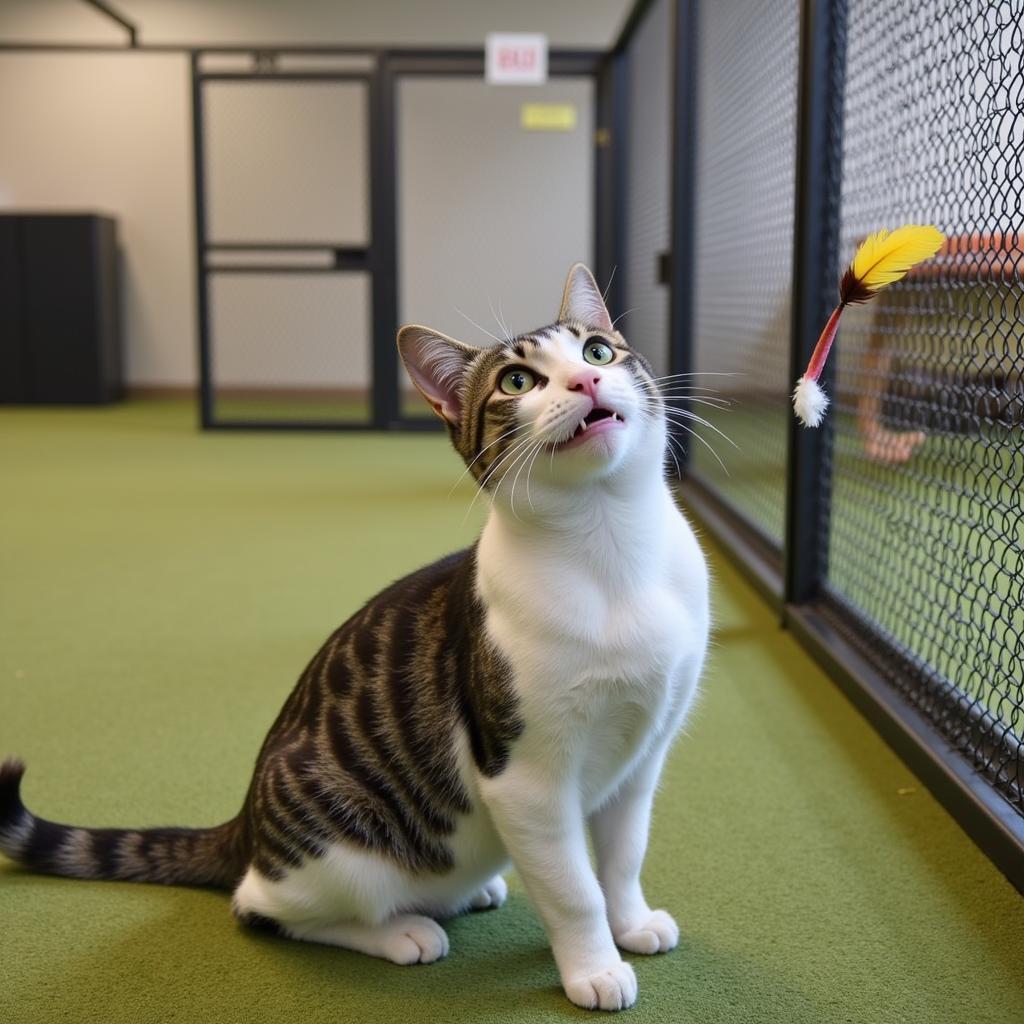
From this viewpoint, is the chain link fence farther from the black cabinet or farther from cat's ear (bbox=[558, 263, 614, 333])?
the black cabinet

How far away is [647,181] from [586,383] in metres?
4.35

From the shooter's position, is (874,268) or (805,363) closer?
(874,268)

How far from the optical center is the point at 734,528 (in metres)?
3.51

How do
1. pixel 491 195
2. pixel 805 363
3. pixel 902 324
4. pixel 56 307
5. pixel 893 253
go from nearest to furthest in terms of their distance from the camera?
pixel 893 253 < pixel 805 363 < pixel 902 324 < pixel 491 195 < pixel 56 307

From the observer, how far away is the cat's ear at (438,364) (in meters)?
1.25

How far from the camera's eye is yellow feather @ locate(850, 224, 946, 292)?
38.6 inches

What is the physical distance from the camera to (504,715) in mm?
1162

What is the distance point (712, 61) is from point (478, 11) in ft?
10.8

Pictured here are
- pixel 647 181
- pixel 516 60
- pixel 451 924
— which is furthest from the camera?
pixel 516 60

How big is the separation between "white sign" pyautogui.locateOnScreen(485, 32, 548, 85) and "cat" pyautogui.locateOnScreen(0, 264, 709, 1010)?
451cm

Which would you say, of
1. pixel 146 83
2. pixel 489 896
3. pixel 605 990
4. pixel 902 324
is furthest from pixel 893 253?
pixel 146 83

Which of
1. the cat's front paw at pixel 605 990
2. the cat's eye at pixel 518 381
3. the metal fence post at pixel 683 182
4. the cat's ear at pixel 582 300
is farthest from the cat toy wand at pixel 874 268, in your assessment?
the metal fence post at pixel 683 182

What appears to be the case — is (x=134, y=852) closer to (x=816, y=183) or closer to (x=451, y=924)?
(x=451, y=924)

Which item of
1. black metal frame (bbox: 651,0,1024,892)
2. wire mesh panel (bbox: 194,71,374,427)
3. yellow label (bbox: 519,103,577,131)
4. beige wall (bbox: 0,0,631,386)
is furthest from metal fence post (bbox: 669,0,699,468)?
beige wall (bbox: 0,0,631,386)
